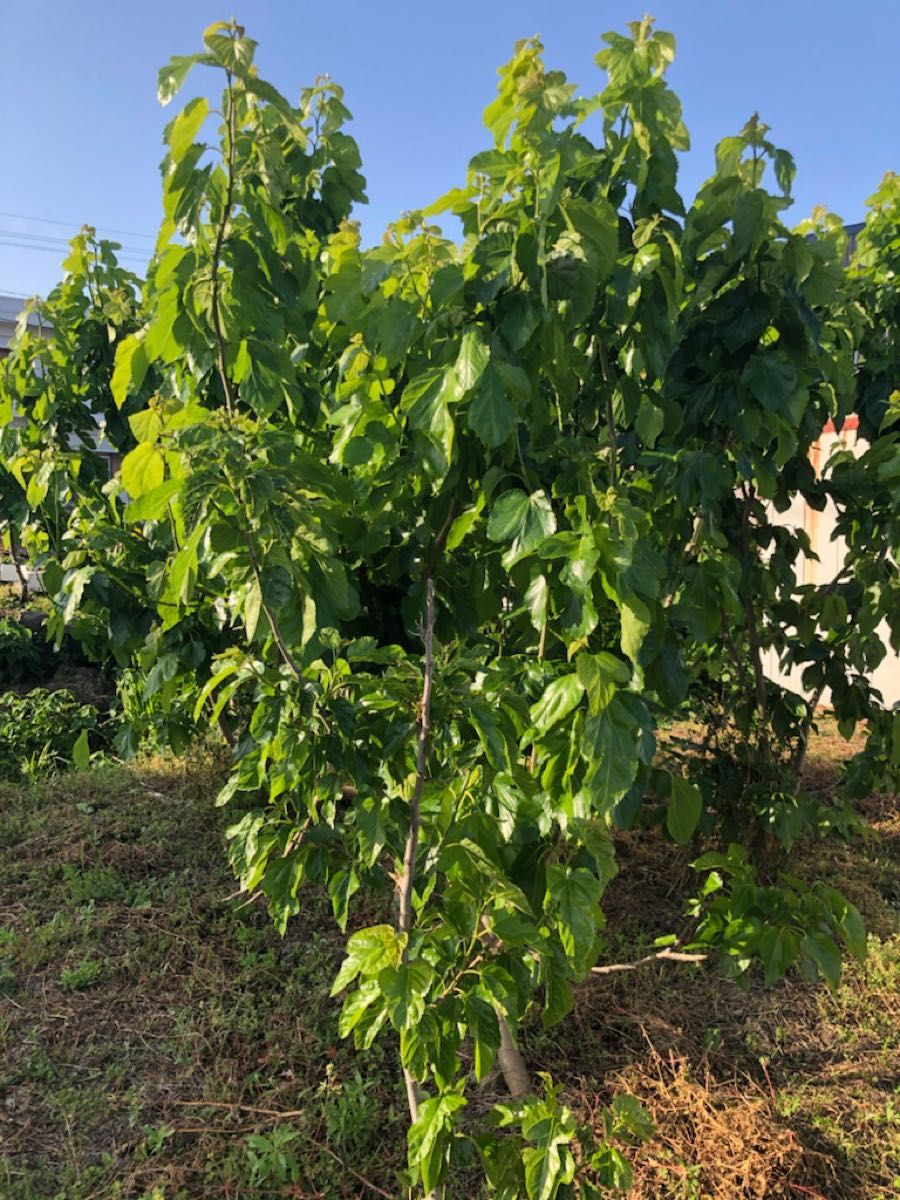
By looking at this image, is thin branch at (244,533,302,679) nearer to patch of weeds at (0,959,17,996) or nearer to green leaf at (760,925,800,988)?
green leaf at (760,925,800,988)

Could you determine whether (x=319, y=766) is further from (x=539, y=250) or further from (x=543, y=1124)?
(x=539, y=250)

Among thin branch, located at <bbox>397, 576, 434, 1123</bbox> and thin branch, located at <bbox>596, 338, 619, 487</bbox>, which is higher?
thin branch, located at <bbox>596, 338, 619, 487</bbox>

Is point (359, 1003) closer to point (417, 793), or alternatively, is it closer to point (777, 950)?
point (417, 793)

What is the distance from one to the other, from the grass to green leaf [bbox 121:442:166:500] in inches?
65.4

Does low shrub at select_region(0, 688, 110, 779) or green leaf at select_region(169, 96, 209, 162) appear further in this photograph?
low shrub at select_region(0, 688, 110, 779)

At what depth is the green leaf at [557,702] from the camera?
1269 millimetres

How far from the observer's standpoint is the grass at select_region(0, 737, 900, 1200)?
79.8 inches

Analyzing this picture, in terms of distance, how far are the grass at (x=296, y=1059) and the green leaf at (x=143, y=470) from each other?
166cm

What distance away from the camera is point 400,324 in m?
1.34

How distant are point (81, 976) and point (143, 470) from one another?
2.07 meters

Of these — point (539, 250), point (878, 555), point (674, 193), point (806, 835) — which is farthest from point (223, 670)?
point (806, 835)

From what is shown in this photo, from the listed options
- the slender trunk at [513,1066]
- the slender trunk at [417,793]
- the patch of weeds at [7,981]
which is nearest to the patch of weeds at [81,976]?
the patch of weeds at [7,981]

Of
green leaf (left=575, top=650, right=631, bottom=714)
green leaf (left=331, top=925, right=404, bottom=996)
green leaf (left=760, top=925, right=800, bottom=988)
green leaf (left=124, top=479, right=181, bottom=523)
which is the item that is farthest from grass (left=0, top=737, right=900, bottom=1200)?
green leaf (left=124, top=479, right=181, bottom=523)

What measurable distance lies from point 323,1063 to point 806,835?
2517mm
